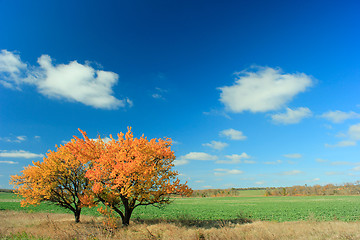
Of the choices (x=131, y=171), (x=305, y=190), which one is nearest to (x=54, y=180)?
(x=131, y=171)

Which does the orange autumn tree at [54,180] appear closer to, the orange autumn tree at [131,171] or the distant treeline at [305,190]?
the orange autumn tree at [131,171]

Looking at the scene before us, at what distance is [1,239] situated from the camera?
13.5 meters

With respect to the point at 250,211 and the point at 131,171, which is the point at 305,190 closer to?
the point at 250,211

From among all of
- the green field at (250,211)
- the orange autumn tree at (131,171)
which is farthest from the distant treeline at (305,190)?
the orange autumn tree at (131,171)

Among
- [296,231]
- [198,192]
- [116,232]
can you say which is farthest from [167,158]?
[198,192]

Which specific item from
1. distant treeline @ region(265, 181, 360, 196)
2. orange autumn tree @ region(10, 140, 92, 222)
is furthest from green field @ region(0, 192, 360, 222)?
distant treeline @ region(265, 181, 360, 196)

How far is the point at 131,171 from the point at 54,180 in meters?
10.5

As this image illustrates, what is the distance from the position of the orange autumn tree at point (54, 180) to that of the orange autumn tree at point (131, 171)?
3.68 metres

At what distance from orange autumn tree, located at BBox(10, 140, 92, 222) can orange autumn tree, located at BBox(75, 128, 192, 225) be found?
3.68 m

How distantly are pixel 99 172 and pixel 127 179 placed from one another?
2.42 metres

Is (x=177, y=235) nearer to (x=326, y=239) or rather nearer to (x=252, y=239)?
(x=252, y=239)

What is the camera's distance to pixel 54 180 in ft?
71.9

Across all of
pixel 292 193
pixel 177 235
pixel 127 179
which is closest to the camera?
pixel 177 235

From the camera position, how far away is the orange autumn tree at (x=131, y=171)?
56.9 ft
